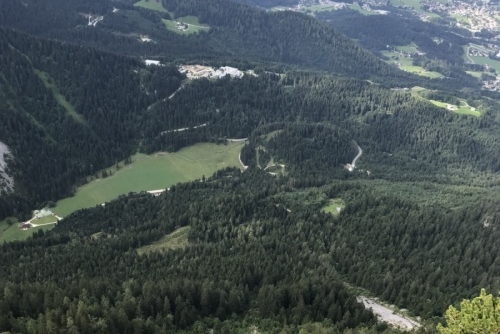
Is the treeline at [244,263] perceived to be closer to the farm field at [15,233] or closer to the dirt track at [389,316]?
the dirt track at [389,316]

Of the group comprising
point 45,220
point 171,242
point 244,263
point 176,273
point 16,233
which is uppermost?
point 244,263

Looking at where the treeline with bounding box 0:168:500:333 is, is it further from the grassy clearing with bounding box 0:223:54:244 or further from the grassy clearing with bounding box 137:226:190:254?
the grassy clearing with bounding box 0:223:54:244

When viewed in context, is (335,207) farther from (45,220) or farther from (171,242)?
(45,220)

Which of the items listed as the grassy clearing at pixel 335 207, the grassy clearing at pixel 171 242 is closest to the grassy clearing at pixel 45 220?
the grassy clearing at pixel 171 242

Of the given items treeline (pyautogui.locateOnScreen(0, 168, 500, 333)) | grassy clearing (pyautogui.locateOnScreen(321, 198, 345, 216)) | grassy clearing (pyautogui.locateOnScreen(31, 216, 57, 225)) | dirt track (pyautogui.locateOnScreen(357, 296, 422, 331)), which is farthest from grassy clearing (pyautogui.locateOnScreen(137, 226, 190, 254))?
dirt track (pyautogui.locateOnScreen(357, 296, 422, 331))

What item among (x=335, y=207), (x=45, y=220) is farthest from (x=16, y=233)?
(x=335, y=207)

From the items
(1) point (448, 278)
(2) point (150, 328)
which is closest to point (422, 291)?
(1) point (448, 278)
